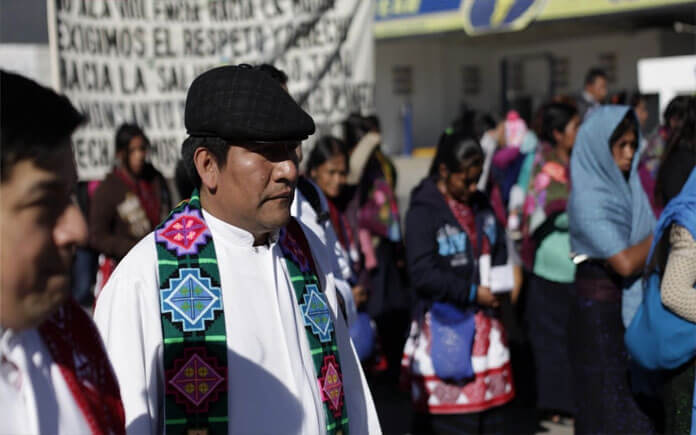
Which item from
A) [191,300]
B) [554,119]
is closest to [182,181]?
[554,119]

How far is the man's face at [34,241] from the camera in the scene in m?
1.24

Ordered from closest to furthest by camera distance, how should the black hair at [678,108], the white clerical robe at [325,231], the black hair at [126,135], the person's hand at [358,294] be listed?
1. the white clerical robe at [325,231]
2. the black hair at [678,108]
3. the person's hand at [358,294]
4. the black hair at [126,135]

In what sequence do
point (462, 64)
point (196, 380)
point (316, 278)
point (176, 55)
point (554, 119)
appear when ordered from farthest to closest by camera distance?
point (462, 64) < point (554, 119) < point (176, 55) < point (316, 278) < point (196, 380)

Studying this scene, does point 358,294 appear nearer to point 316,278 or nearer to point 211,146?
Result: point 316,278

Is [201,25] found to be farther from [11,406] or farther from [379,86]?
[379,86]

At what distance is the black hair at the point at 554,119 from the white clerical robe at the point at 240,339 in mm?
3947

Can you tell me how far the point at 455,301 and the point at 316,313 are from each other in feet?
7.32

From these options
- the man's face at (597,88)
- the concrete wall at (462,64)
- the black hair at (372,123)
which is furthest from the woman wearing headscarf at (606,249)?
the concrete wall at (462,64)

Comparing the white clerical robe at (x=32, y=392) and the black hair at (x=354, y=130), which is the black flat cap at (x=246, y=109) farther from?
the black hair at (x=354, y=130)

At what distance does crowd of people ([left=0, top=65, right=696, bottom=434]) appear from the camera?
136cm

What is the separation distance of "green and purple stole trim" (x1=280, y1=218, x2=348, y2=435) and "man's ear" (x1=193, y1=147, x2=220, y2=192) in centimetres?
23

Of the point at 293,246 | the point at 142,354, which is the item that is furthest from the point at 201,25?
the point at 142,354

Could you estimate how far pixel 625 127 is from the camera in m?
4.29

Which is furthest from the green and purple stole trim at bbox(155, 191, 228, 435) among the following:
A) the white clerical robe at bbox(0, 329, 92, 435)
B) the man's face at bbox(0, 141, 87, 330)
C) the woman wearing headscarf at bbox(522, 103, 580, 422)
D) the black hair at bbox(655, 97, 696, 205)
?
the woman wearing headscarf at bbox(522, 103, 580, 422)
